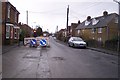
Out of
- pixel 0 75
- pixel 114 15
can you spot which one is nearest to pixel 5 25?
pixel 0 75

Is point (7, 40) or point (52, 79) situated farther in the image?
point (7, 40)

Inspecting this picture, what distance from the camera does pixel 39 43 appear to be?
114ft

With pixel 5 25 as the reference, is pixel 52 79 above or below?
below

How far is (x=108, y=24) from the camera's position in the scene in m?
52.1

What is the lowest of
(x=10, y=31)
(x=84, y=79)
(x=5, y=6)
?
(x=84, y=79)

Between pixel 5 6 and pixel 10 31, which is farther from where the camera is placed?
pixel 10 31

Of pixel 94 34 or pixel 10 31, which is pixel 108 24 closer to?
pixel 94 34

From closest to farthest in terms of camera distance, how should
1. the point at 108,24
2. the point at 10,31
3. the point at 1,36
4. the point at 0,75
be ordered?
the point at 0,75
the point at 1,36
the point at 10,31
the point at 108,24

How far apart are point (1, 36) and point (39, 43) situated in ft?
19.8

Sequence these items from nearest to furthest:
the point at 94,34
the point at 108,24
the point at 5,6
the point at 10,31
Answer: the point at 5,6 → the point at 10,31 → the point at 108,24 → the point at 94,34

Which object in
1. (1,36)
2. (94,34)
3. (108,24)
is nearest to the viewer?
(1,36)

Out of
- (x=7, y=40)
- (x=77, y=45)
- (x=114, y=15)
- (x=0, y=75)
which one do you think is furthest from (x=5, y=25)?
(x=114, y=15)

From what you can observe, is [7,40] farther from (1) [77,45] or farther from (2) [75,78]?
(2) [75,78]

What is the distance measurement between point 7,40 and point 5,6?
5034 mm
